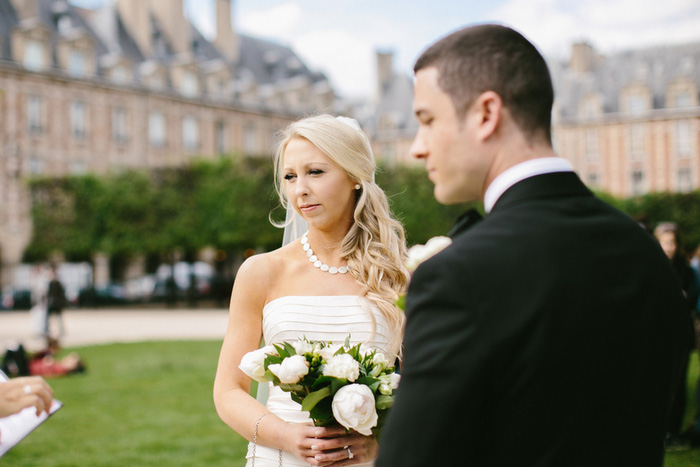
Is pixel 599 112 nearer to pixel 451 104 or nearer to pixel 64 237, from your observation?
pixel 64 237

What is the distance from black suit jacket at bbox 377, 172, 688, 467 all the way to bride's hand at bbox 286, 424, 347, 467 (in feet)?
3.86

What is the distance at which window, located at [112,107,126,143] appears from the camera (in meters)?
44.2

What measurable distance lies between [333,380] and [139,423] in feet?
23.4

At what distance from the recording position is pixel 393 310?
3.05 m

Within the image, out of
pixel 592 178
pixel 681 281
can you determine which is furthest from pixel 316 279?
pixel 592 178

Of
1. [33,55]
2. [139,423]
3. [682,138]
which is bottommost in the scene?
[139,423]

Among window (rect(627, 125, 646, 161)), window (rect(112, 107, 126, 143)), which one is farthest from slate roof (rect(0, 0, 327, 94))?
window (rect(627, 125, 646, 161))

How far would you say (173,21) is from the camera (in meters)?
49.0

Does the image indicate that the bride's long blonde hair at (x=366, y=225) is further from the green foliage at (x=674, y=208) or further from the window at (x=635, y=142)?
the window at (x=635, y=142)

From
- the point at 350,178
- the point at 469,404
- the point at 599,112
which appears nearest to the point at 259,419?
the point at 350,178

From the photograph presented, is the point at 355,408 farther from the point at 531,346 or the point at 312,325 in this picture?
the point at 531,346

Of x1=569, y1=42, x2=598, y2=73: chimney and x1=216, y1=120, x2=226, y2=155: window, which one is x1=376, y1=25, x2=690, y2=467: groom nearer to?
x1=216, y1=120, x2=226, y2=155: window

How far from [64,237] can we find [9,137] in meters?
→ 9.58

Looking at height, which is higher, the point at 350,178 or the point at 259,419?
the point at 350,178
